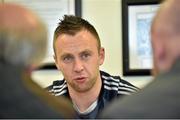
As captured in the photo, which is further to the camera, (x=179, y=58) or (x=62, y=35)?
(x=62, y=35)

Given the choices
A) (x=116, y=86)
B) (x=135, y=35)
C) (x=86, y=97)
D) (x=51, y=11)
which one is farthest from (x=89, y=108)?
(x=51, y=11)

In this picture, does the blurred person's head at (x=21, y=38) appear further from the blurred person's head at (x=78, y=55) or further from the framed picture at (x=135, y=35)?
the framed picture at (x=135, y=35)

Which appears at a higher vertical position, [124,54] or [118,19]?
[118,19]

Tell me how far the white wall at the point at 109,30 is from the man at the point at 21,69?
1.58m

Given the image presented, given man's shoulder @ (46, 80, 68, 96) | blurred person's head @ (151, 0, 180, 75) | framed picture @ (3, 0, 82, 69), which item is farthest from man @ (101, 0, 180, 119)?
framed picture @ (3, 0, 82, 69)

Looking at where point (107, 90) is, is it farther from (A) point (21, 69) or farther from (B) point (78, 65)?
(A) point (21, 69)

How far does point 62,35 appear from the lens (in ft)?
7.17

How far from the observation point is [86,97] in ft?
7.05

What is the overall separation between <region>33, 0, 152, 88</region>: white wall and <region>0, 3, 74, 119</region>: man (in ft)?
5.20

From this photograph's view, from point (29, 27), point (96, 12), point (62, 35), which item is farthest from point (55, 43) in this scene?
point (29, 27)

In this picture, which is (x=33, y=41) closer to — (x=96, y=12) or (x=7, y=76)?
(x=7, y=76)

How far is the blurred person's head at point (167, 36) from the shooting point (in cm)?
100

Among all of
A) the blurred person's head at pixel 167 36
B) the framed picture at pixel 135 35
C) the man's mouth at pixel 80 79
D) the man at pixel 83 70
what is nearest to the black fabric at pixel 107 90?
the man at pixel 83 70

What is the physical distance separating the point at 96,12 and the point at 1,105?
1733mm
